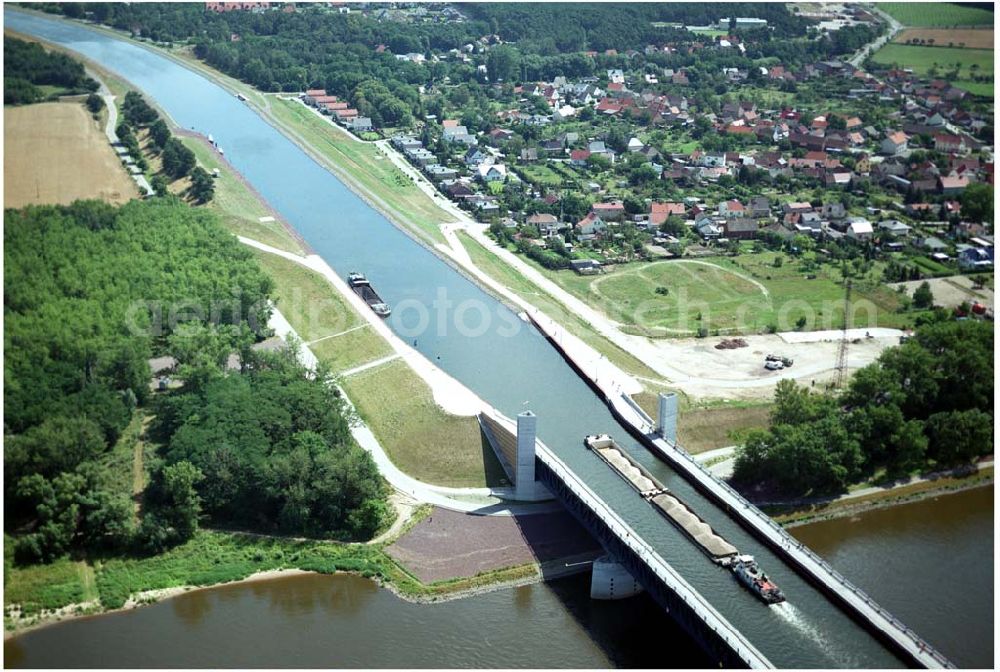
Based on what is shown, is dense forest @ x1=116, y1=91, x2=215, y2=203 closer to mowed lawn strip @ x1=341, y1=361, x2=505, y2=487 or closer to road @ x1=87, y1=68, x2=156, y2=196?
road @ x1=87, y1=68, x2=156, y2=196

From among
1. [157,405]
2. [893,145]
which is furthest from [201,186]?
[893,145]

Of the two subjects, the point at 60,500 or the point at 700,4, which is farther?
the point at 700,4

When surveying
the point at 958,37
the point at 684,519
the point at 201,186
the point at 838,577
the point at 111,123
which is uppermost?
the point at 958,37

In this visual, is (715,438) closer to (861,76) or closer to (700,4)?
(861,76)

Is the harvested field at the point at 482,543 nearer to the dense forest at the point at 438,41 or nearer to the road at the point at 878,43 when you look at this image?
the dense forest at the point at 438,41

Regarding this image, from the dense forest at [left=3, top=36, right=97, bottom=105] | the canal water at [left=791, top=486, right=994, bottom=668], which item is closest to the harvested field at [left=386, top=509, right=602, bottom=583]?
the canal water at [left=791, top=486, right=994, bottom=668]

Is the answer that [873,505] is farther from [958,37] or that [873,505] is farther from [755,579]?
[958,37]

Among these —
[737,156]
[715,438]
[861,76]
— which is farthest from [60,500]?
[861,76]
